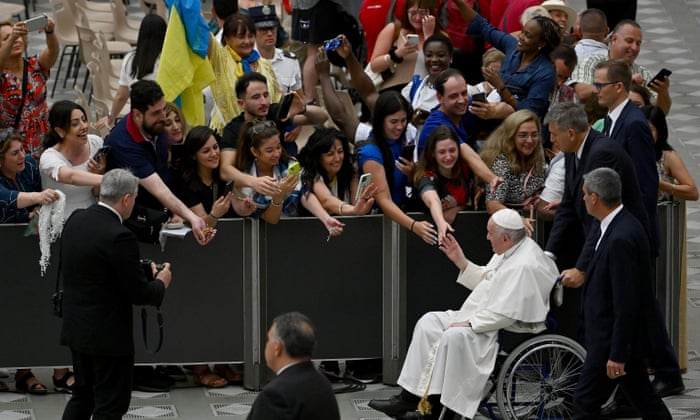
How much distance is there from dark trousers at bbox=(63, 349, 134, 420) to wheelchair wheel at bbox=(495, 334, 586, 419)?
2313 mm

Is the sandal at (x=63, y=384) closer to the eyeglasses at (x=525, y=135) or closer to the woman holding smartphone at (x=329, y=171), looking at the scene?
the woman holding smartphone at (x=329, y=171)

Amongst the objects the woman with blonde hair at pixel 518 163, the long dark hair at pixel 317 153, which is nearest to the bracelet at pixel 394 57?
the long dark hair at pixel 317 153

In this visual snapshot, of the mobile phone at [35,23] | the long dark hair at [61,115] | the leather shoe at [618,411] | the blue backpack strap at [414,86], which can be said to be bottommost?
the leather shoe at [618,411]

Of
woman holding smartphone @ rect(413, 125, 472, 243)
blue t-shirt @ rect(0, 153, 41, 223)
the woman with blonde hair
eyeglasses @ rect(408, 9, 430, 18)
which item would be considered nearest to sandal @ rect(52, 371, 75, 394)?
blue t-shirt @ rect(0, 153, 41, 223)

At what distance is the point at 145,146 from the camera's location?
9.40 meters

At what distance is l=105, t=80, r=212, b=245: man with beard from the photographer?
30.6 ft

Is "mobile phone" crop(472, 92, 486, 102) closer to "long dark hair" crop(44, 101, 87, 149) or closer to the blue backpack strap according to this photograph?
the blue backpack strap

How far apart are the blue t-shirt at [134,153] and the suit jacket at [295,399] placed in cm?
310

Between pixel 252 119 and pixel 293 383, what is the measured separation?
3.79 m

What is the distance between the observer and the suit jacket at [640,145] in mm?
9211

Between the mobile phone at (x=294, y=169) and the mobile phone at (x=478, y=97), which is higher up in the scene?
the mobile phone at (x=478, y=97)

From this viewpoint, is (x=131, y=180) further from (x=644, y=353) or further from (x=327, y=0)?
(x=327, y=0)

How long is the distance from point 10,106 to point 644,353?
15.8 ft

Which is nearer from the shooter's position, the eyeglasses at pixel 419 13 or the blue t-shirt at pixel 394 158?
the blue t-shirt at pixel 394 158
